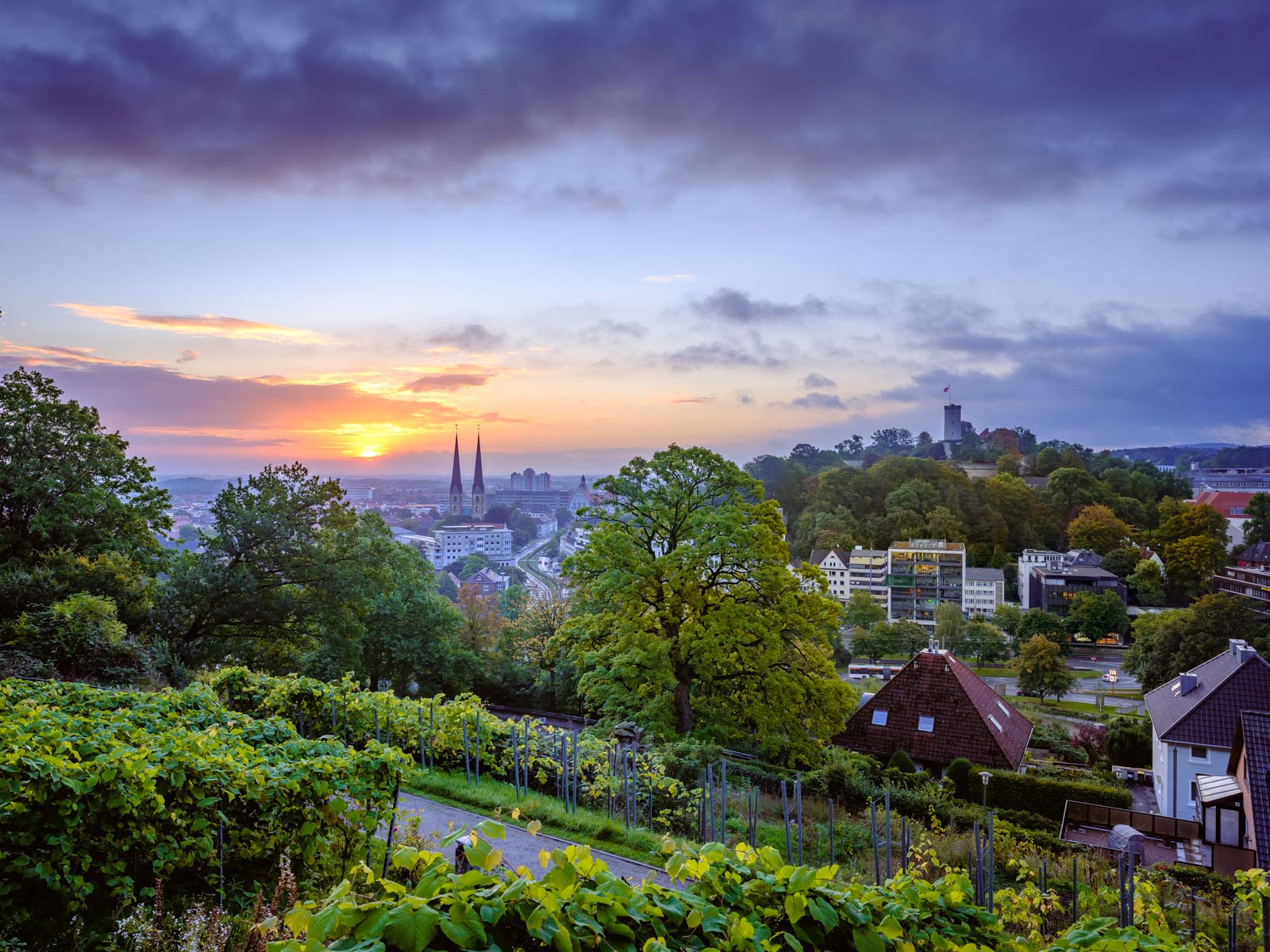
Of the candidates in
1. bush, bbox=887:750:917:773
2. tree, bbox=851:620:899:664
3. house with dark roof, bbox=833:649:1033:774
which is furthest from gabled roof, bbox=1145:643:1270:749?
tree, bbox=851:620:899:664

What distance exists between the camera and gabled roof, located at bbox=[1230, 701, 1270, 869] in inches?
404

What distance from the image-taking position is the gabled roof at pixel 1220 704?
19234 mm

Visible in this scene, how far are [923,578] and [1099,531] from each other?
16.0m

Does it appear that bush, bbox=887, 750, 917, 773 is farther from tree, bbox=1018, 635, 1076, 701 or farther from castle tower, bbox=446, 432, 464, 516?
castle tower, bbox=446, 432, 464, 516

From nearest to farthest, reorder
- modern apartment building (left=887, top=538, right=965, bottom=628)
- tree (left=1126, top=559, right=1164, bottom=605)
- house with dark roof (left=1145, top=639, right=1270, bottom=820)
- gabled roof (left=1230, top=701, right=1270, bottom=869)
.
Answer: gabled roof (left=1230, top=701, right=1270, bottom=869)
house with dark roof (left=1145, top=639, right=1270, bottom=820)
tree (left=1126, top=559, right=1164, bottom=605)
modern apartment building (left=887, top=538, right=965, bottom=628)

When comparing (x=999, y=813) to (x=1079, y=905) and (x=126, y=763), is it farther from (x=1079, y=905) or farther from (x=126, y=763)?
(x=126, y=763)

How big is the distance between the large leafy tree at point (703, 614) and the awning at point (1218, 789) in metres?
8.29

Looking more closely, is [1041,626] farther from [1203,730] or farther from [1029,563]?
[1203,730]

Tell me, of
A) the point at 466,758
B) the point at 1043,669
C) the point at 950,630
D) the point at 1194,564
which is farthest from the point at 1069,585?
the point at 466,758

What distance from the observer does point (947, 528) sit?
64.8 metres

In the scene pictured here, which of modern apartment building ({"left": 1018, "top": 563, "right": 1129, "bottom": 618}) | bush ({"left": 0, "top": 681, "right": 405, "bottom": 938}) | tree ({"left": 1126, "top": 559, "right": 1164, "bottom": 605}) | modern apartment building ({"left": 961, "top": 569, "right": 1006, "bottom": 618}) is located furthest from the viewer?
modern apartment building ({"left": 961, "top": 569, "right": 1006, "bottom": 618})

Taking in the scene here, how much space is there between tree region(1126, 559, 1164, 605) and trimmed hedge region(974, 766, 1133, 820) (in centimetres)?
4614

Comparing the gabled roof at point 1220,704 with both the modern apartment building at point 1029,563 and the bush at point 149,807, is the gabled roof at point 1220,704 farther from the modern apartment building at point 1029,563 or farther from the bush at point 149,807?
the modern apartment building at point 1029,563

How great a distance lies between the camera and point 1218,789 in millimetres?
16312
